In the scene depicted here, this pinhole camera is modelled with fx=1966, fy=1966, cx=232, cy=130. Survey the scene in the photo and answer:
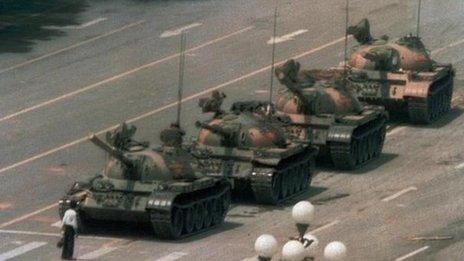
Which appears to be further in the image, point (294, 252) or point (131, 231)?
point (131, 231)

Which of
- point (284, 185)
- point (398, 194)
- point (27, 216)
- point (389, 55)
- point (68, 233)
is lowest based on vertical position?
point (27, 216)

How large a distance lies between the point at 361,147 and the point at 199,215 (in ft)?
35.3

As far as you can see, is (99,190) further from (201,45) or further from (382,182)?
(201,45)

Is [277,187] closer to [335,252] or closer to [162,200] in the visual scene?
[162,200]

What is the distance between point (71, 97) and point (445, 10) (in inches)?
831

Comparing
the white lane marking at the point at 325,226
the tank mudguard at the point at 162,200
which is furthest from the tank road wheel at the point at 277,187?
the tank mudguard at the point at 162,200

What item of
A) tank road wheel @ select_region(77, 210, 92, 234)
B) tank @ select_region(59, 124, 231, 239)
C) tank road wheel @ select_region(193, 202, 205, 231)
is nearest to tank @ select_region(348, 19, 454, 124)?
tank @ select_region(59, 124, 231, 239)

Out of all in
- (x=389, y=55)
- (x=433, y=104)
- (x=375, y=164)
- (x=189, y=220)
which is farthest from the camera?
(x=433, y=104)

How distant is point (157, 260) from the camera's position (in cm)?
5156

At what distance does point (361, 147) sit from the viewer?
6444 cm

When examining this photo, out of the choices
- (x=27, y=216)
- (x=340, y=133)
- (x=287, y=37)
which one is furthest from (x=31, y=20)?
(x=27, y=216)

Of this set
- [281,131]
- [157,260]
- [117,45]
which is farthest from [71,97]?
[157,260]

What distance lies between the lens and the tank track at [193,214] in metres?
53.4

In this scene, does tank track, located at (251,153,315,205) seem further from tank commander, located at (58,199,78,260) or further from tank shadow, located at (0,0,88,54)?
tank shadow, located at (0,0,88,54)
